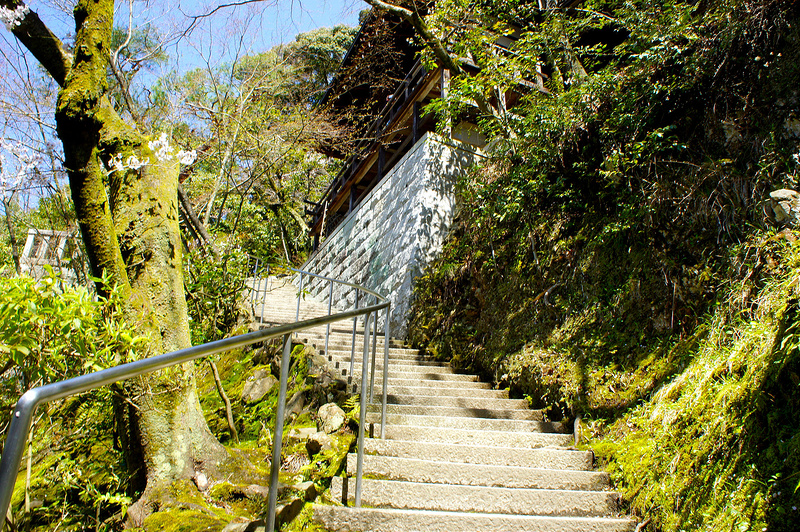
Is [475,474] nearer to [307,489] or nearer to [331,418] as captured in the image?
[307,489]

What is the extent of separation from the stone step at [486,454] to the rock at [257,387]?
7.02 ft

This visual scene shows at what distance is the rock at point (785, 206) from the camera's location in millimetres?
2578

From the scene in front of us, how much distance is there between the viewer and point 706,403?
7.45ft

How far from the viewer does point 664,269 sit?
10.5 feet

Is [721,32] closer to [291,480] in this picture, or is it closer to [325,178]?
[291,480]

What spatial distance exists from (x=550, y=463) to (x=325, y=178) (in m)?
13.0

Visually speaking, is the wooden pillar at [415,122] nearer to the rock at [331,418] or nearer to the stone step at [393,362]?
the stone step at [393,362]

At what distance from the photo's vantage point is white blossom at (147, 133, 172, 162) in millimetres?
3362

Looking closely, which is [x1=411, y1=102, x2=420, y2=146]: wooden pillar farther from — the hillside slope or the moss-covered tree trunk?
the moss-covered tree trunk

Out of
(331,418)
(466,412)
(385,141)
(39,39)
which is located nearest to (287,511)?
(331,418)

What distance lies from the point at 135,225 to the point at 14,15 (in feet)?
5.02

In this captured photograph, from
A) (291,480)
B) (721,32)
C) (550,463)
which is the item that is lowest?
(291,480)

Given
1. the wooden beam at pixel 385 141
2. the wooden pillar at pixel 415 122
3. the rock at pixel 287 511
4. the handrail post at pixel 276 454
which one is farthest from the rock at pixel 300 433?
the wooden beam at pixel 385 141

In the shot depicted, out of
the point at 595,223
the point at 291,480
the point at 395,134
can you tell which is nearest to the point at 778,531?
the point at 291,480
